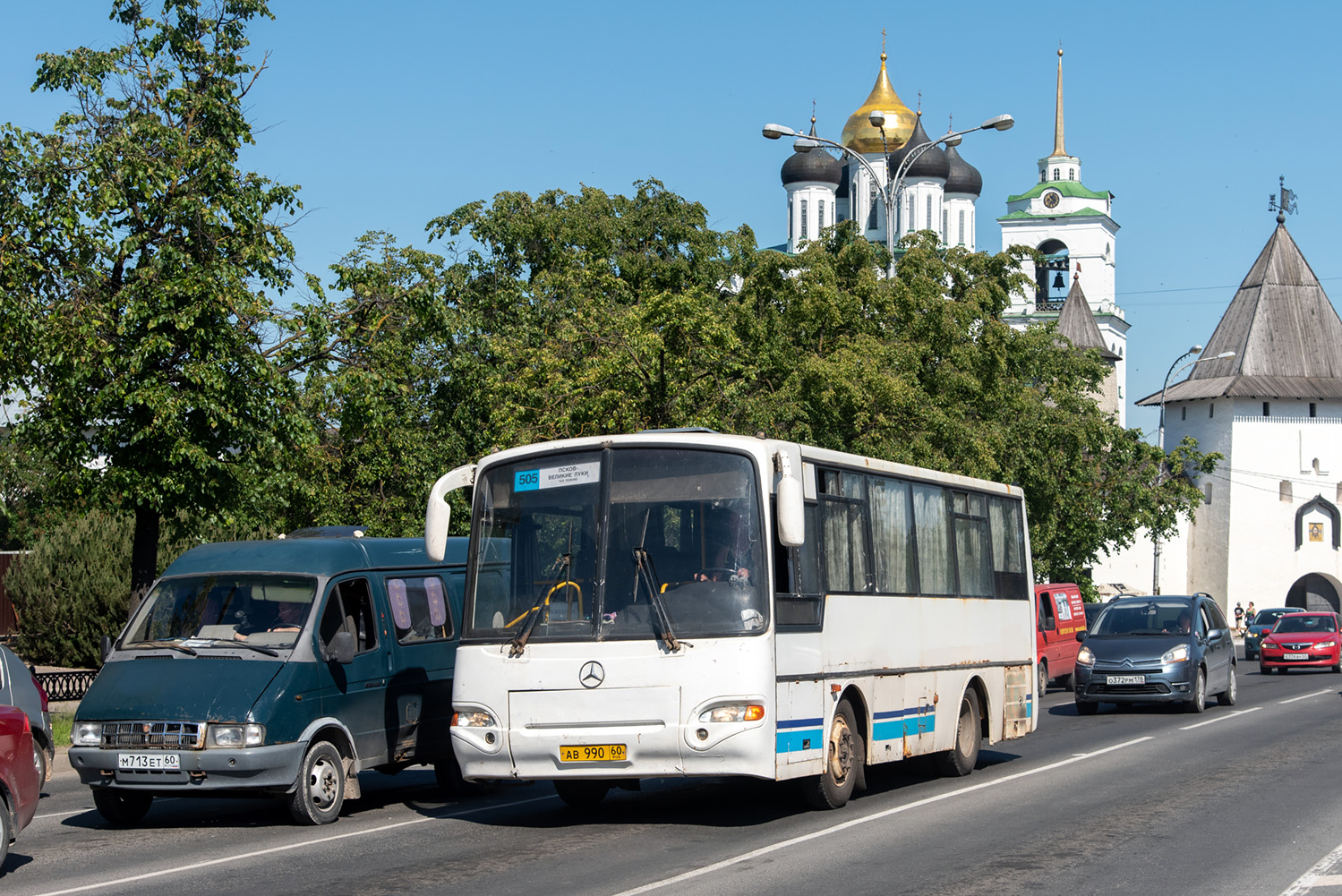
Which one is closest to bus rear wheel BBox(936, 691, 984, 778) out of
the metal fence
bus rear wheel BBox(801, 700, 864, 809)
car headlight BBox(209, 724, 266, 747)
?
bus rear wheel BBox(801, 700, 864, 809)

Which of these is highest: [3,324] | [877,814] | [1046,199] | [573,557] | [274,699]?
[1046,199]

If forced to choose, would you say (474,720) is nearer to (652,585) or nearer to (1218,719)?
(652,585)

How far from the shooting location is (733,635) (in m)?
10.5

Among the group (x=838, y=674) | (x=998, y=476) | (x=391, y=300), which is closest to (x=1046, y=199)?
(x=998, y=476)

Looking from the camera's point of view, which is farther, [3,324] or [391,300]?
[391,300]

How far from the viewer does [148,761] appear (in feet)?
35.7

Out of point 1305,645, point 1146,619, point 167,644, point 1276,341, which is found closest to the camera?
point 167,644

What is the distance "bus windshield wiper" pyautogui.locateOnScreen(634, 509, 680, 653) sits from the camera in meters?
10.5

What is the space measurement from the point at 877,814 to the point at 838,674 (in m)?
1.08

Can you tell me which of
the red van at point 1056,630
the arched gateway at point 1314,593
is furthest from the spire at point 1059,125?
the red van at point 1056,630

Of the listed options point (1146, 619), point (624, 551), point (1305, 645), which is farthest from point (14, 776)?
point (1305, 645)

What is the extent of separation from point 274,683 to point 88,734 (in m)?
1.35

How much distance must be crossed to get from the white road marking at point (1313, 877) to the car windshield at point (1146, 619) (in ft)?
43.6

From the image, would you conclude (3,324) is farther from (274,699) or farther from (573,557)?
(573,557)
